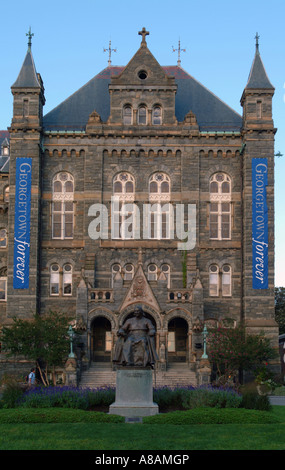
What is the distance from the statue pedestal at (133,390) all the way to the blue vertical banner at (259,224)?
2220cm

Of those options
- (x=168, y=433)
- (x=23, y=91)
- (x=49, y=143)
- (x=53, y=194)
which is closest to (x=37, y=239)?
(x=53, y=194)

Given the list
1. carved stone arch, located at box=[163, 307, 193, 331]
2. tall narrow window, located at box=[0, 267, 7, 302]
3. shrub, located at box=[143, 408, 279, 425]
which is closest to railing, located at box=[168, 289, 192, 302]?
carved stone arch, located at box=[163, 307, 193, 331]

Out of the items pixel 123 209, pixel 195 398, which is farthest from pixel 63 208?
pixel 195 398

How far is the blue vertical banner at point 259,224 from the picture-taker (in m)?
47.8

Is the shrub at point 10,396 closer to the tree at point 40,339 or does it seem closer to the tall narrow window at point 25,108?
the tree at point 40,339

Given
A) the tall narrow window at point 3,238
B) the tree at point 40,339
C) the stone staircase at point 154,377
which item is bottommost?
the stone staircase at point 154,377

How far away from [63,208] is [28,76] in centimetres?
960

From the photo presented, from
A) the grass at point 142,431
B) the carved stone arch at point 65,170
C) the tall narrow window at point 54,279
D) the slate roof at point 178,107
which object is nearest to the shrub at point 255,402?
the grass at point 142,431

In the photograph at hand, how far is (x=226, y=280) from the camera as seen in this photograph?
49469 mm

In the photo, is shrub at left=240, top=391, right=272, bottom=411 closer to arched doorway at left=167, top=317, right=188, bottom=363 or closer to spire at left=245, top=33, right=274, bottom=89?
arched doorway at left=167, top=317, right=188, bottom=363

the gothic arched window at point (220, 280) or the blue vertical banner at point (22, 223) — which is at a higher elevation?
the blue vertical banner at point (22, 223)

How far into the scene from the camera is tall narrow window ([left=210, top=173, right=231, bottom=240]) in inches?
1975

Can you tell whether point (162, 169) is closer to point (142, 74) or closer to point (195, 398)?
point (142, 74)

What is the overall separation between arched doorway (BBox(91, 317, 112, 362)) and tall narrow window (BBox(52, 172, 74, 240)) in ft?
21.2
